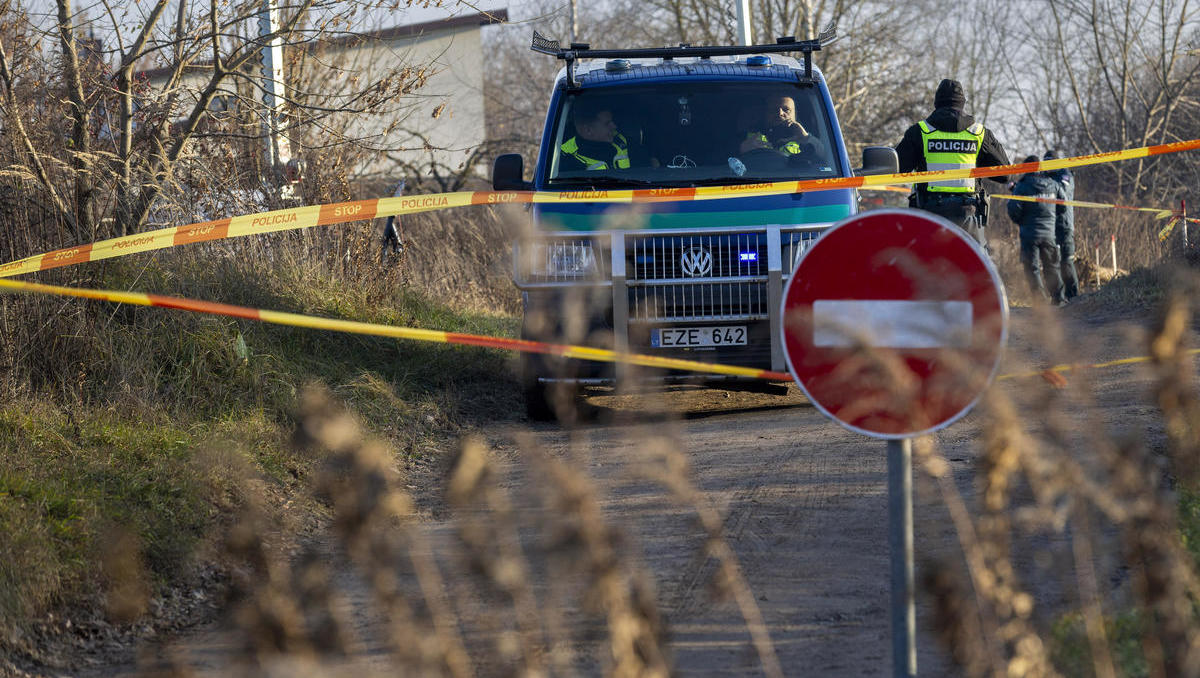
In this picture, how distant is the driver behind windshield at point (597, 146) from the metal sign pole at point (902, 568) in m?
5.51

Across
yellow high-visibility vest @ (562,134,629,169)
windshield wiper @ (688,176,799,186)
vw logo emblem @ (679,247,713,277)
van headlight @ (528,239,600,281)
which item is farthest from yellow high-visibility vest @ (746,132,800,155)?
van headlight @ (528,239,600,281)

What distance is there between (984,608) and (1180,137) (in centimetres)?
2578

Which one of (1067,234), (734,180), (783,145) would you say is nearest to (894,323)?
(734,180)

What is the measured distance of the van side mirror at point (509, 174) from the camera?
872 centimetres

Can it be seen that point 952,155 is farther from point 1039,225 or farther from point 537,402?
point 1039,225

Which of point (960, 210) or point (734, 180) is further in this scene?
point (960, 210)

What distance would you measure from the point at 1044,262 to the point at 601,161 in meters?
9.03

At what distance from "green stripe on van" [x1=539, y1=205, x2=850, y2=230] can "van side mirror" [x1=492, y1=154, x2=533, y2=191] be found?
851 millimetres

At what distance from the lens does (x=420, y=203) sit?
7516mm

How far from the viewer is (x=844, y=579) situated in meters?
4.73

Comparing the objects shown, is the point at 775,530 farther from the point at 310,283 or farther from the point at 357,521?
the point at 310,283

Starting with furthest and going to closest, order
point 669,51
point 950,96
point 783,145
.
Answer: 1. point 950,96
2. point 669,51
3. point 783,145

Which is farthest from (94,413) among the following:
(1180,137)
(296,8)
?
(1180,137)

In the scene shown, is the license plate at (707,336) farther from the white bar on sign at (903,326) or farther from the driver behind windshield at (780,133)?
the white bar on sign at (903,326)
